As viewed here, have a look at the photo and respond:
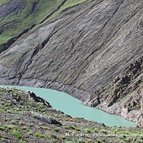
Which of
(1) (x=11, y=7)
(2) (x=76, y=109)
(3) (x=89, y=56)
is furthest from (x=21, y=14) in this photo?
(2) (x=76, y=109)

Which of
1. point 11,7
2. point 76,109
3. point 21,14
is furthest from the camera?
point 11,7

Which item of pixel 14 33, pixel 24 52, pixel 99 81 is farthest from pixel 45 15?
pixel 99 81

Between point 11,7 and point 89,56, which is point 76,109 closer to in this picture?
point 89,56

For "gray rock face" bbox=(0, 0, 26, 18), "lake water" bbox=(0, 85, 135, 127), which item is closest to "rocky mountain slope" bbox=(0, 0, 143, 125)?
"lake water" bbox=(0, 85, 135, 127)

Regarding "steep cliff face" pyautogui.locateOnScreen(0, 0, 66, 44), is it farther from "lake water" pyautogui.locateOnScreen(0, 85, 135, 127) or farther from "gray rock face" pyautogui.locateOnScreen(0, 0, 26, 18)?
"lake water" pyautogui.locateOnScreen(0, 85, 135, 127)

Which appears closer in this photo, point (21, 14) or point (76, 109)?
point (76, 109)

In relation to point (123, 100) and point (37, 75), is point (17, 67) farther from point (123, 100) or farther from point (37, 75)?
point (123, 100)
